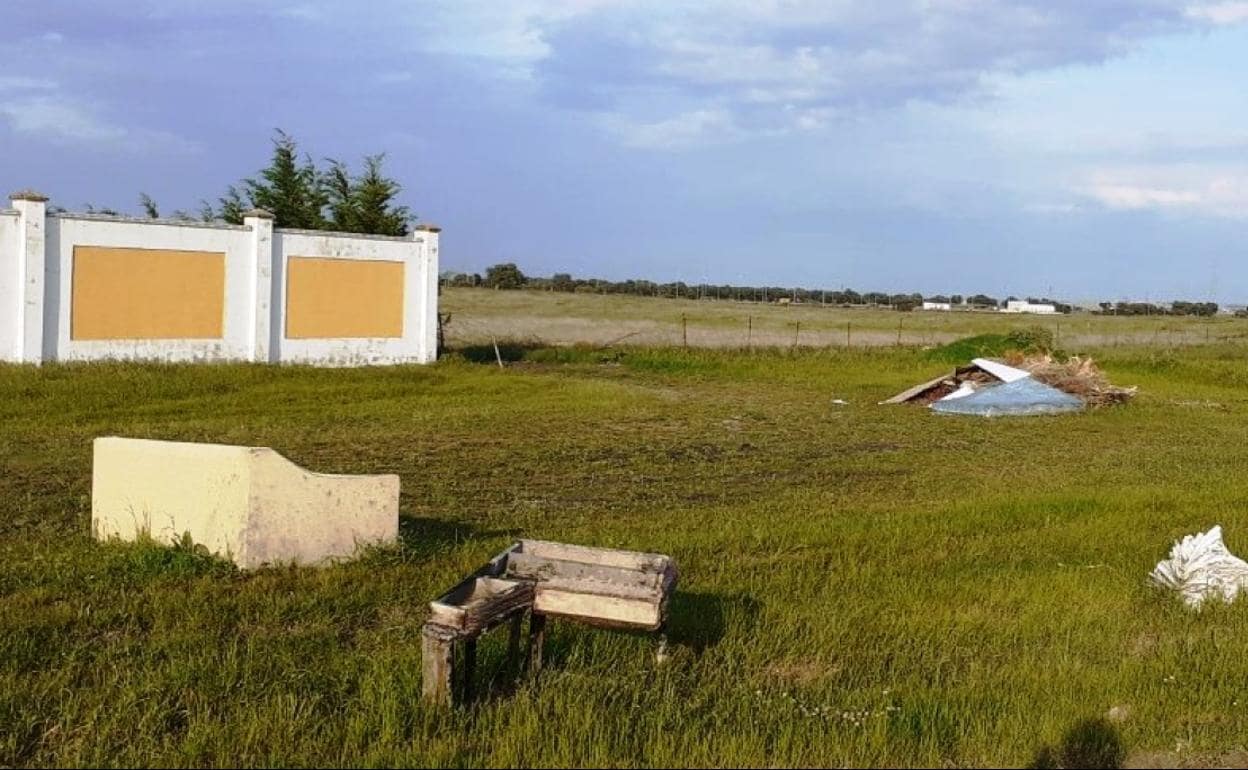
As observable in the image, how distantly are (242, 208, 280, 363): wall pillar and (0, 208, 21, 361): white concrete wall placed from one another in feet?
15.3

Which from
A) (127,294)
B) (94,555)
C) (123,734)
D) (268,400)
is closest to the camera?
(123,734)

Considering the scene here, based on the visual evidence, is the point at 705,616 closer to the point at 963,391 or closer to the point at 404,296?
the point at 963,391

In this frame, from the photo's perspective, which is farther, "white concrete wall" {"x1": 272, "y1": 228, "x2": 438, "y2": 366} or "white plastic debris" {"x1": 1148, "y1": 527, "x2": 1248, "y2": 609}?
"white concrete wall" {"x1": 272, "y1": 228, "x2": 438, "y2": 366}

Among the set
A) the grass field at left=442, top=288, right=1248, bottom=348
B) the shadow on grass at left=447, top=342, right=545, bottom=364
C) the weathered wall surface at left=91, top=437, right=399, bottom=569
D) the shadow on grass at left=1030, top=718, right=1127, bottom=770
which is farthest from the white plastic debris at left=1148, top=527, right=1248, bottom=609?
the grass field at left=442, top=288, right=1248, bottom=348

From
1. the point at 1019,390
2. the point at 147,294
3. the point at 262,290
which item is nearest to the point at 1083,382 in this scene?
the point at 1019,390

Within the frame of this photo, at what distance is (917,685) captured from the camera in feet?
18.3

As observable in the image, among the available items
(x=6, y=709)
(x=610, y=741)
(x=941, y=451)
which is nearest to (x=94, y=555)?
(x=6, y=709)

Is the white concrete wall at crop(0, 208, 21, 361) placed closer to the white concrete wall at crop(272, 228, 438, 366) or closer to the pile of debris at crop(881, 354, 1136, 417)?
the white concrete wall at crop(272, 228, 438, 366)

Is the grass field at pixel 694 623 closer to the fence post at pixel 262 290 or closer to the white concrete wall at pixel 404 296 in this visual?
the fence post at pixel 262 290

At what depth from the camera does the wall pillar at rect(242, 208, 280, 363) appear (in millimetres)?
25297

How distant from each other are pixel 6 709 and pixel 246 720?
98 cm

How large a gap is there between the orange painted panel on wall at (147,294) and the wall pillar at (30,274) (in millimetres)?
736

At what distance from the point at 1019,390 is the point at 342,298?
1455 cm

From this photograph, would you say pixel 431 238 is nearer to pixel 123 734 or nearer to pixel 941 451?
pixel 941 451
